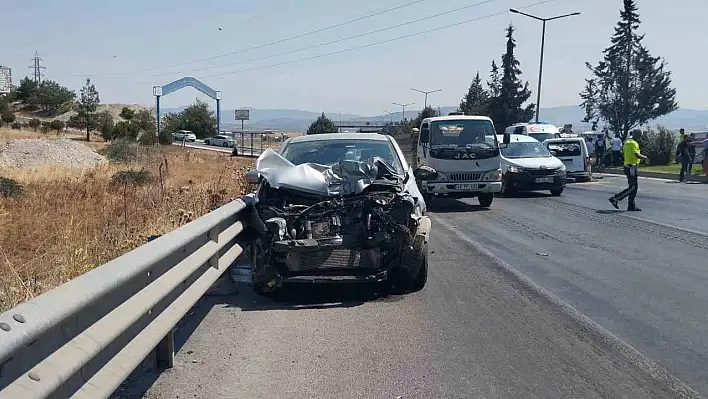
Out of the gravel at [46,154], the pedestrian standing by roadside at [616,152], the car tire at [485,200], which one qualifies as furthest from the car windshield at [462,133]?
the pedestrian standing by roadside at [616,152]

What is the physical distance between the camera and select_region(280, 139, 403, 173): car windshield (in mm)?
9828

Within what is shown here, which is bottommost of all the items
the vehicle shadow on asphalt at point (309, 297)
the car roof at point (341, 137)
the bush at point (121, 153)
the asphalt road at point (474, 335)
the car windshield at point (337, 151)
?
the bush at point (121, 153)

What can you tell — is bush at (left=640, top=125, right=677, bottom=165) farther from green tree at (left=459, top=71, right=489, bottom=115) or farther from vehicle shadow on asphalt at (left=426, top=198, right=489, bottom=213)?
green tree at (left=459, top=71, right=489, bottom=115)

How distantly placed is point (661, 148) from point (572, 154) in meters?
13.2

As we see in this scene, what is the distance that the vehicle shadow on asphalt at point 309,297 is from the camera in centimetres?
775

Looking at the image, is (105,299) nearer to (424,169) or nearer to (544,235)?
(424,169)

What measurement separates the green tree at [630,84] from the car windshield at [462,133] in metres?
46.3

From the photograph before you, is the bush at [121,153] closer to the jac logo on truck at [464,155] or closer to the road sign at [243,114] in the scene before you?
the jac logo on truck at [464,155]

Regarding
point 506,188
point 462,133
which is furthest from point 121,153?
point 462,133

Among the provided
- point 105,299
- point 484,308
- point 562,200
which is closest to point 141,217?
point 484,308

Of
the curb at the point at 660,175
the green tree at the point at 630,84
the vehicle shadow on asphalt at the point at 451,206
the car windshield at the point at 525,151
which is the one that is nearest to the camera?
the vehicle shadow on asphalt at the point at 451,206

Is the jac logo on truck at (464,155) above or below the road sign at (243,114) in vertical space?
below

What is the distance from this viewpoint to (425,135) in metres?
20.1

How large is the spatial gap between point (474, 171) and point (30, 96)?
97896mm
